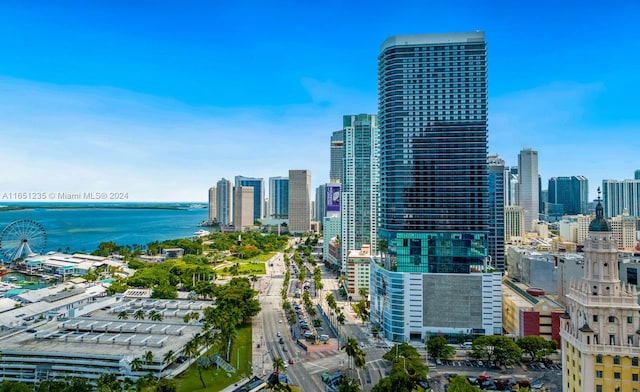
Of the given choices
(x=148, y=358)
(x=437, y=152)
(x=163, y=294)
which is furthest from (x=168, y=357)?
(x=437, y=152)

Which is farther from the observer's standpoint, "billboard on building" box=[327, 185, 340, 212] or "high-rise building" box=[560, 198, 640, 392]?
"billboard on building" box=[327, 185, 340, 212]

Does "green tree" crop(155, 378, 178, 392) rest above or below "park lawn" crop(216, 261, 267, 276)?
above

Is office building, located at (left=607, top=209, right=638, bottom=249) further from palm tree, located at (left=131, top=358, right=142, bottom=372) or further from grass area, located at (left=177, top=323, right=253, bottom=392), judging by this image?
palm tree, located at (left=131, top=358, right=142, bottom=372)

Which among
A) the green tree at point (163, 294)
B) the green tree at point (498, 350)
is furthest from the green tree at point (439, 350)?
the green tree at point (163, 294)

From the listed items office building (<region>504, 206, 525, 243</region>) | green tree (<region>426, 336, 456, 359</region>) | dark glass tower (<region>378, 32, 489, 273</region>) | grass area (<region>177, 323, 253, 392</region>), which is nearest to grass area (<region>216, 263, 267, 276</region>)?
grass area (<region>177, 323, 253, 392</region>)

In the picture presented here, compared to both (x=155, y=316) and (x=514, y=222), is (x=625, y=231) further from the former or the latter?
(x=155, y=316)

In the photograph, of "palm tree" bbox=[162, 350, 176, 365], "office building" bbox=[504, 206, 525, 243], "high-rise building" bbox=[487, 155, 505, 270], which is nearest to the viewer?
"palm tree" bbox=[162, 350, 176, 365]
